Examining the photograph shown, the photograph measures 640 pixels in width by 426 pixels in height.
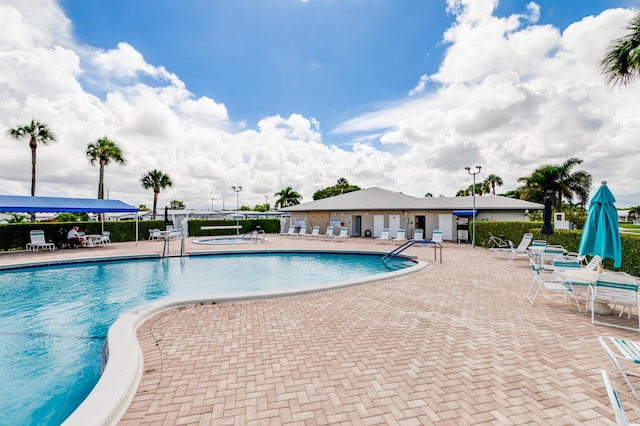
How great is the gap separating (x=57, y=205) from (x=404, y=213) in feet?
76.4

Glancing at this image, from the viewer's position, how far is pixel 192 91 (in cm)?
1620

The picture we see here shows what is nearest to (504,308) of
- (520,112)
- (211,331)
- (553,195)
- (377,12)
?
A: (211,331)

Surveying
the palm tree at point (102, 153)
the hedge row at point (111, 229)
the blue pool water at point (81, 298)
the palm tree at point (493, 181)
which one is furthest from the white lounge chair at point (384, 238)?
the palm tree at point (493, 181)

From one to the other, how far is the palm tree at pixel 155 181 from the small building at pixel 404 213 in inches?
789

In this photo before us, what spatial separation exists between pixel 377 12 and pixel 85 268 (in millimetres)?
17359

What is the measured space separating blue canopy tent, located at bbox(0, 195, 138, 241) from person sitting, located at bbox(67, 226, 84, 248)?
1500 millimetres

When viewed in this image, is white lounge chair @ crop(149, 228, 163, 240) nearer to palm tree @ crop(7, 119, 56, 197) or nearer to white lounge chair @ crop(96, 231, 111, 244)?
white lounge chair @ crop(96, 231, 111, 244)

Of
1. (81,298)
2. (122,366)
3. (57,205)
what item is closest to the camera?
(122,366)

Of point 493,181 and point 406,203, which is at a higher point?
point 493,181

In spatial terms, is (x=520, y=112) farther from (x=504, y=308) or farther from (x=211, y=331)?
(x=211, y=331)

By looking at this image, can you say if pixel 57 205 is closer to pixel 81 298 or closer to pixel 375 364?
pixel 81 298

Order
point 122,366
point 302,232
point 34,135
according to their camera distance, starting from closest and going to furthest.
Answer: point 122,366
point 34,135
point 302,232

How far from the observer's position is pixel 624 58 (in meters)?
9.40

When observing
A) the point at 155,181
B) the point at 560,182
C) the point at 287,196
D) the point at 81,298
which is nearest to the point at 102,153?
the point at 155,181
